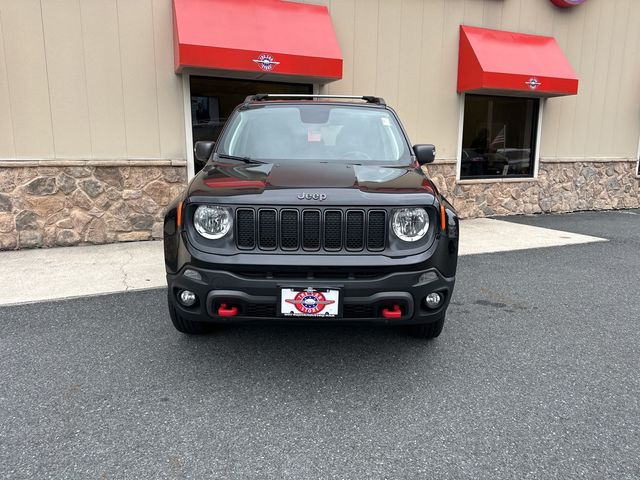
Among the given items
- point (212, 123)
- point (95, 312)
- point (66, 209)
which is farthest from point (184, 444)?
point (212, 123)

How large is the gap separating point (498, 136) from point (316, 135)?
7487 millimetres

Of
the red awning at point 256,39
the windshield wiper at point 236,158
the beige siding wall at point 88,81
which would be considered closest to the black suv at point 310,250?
the windshield wiper at point 236,158

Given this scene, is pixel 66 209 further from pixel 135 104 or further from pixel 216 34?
pixel 216 34

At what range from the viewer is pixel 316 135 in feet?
13.0

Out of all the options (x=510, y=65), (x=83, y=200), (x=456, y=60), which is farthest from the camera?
(x=456, y=60)

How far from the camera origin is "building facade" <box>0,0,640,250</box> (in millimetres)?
6535

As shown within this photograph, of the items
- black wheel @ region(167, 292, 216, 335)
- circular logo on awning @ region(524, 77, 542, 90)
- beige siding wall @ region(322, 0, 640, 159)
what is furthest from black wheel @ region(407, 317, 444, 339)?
circular logo on awning @ region(524, 77, 542, 90)

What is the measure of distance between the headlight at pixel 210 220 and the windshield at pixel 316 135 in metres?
0.96

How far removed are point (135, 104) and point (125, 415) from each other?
18.3 ft

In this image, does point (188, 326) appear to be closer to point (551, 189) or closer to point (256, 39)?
point (256, 39)

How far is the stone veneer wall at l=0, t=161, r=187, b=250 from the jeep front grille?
4.94 m

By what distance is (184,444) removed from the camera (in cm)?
235

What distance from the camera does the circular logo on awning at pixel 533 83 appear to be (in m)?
8.91

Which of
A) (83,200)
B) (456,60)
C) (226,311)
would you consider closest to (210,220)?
(226,311)
